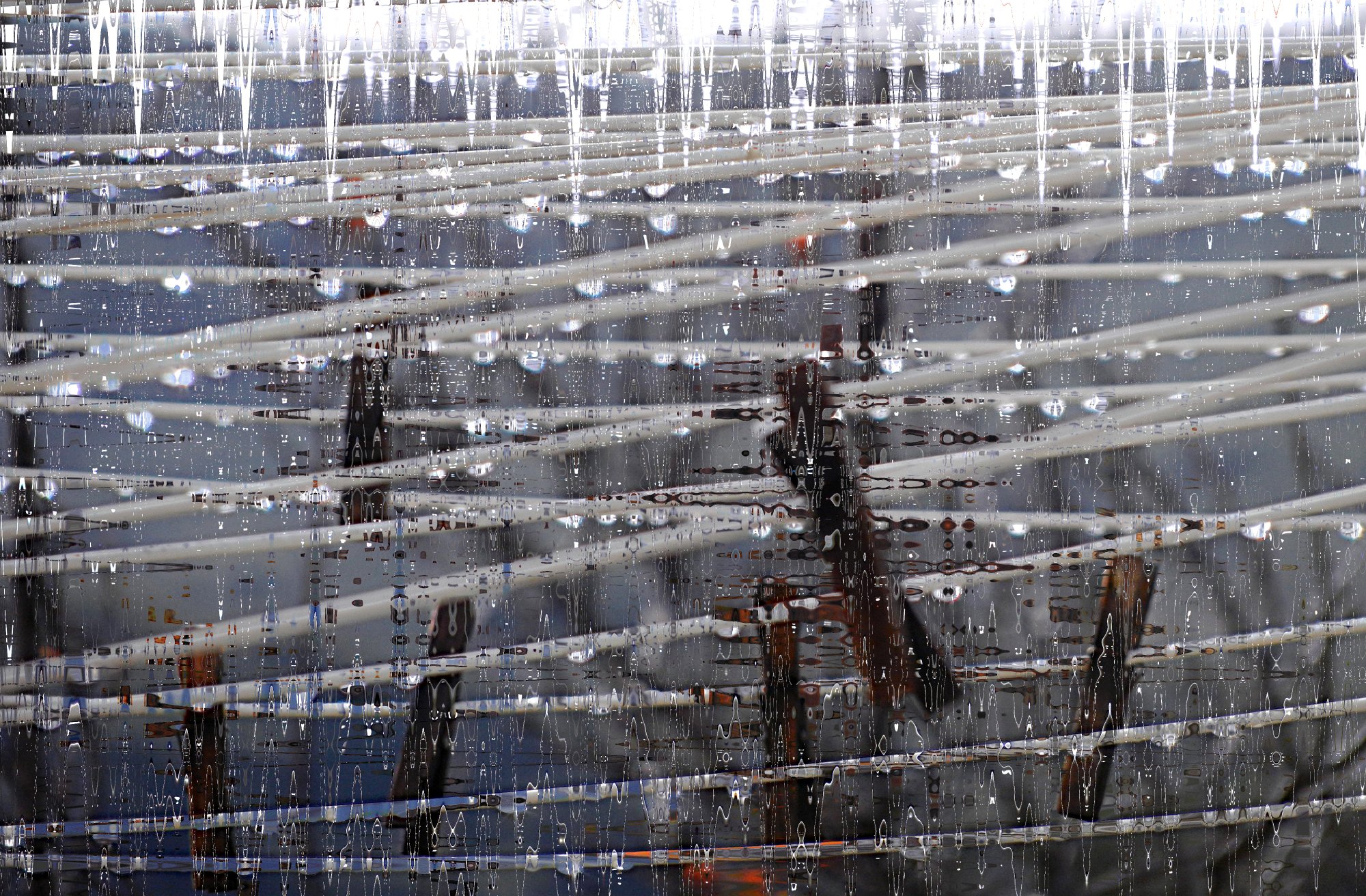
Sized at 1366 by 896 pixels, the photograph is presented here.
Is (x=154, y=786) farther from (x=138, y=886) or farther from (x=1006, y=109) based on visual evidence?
(x=1006, y=109)

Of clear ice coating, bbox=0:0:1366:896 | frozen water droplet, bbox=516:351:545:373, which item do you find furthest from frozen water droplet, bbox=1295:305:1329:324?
frozen water droplet, bbox=516:351:545:373

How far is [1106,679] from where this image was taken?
60.0 inches

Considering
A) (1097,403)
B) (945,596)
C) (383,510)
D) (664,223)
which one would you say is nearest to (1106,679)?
(945,596)

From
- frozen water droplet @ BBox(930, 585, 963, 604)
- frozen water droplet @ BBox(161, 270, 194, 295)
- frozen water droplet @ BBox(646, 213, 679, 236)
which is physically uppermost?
frozen water droplet @ BBox(646, 213, 679, 236)

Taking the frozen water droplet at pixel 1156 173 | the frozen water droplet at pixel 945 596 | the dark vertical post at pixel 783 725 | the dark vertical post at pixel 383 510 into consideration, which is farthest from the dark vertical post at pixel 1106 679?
the dark vertical post at pixel 383 510

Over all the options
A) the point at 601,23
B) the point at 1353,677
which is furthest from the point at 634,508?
the point at 1353,677

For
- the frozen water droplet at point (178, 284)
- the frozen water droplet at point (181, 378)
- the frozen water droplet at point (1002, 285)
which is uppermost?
the frozen water droplet at point (178, 284)

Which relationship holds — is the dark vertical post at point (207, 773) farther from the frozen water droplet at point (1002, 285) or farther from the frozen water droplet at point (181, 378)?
the frozen water droplet at point (1002, 285)

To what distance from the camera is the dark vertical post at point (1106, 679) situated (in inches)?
59.4

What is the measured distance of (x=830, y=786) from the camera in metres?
1.53

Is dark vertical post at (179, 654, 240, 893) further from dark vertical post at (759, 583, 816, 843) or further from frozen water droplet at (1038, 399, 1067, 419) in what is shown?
frozen water droplet at (1038, 399, 1067, 419)

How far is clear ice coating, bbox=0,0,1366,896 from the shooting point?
4.96 ft

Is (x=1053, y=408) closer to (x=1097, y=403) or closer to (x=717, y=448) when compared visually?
(x=1097, y=403)

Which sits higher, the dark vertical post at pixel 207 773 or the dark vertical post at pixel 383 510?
the dark vertical post at pixel 383 510
